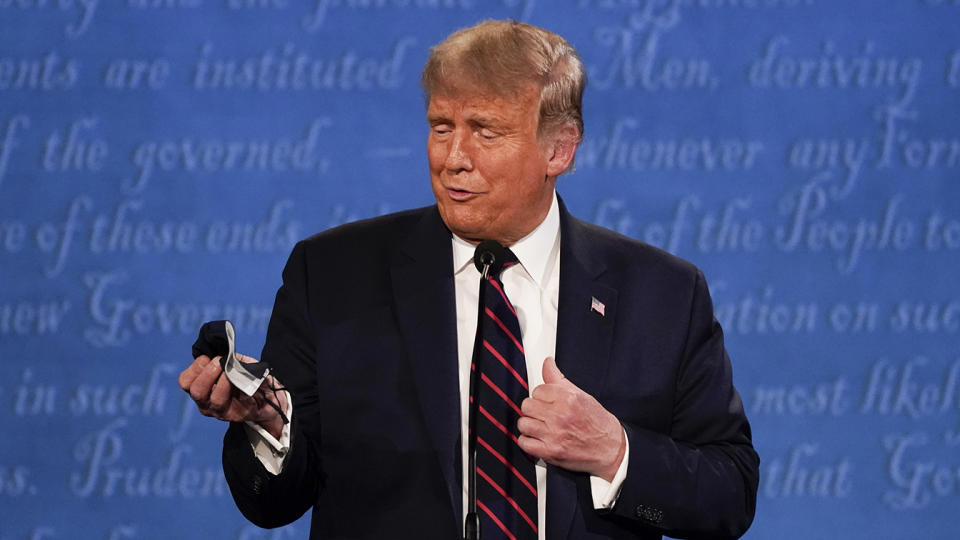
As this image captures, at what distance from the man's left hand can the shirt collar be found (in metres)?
0.27

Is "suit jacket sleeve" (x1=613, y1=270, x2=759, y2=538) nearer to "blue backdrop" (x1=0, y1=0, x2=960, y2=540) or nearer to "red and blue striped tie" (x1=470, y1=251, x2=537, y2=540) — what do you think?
"red and blue striped tie" (x1=470, y1=251, x2=537, y2=540)

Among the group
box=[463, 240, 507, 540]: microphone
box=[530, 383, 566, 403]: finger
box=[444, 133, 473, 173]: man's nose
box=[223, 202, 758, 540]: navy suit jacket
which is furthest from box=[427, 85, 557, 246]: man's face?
box=[530, 383, 566, 403]: finger

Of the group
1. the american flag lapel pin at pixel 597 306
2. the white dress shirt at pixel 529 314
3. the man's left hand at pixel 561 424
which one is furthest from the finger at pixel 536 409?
the american flag lapel pin at pixel 597 306

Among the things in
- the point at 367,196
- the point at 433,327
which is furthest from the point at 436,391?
the point at 367,196

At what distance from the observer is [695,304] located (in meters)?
1.96

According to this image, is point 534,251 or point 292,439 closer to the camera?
point 292,439

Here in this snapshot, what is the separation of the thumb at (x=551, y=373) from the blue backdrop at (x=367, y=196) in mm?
1691

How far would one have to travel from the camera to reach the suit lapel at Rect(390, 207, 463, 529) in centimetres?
177

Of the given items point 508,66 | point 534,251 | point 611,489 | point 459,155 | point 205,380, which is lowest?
point 611,489

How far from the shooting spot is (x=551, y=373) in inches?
66.0

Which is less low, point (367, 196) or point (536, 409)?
point (367, 196)

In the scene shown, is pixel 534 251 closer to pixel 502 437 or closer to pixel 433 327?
pixel 433 327

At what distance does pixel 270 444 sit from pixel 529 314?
1.50 feet

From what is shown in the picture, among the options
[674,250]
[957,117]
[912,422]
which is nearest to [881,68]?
[957,117]
